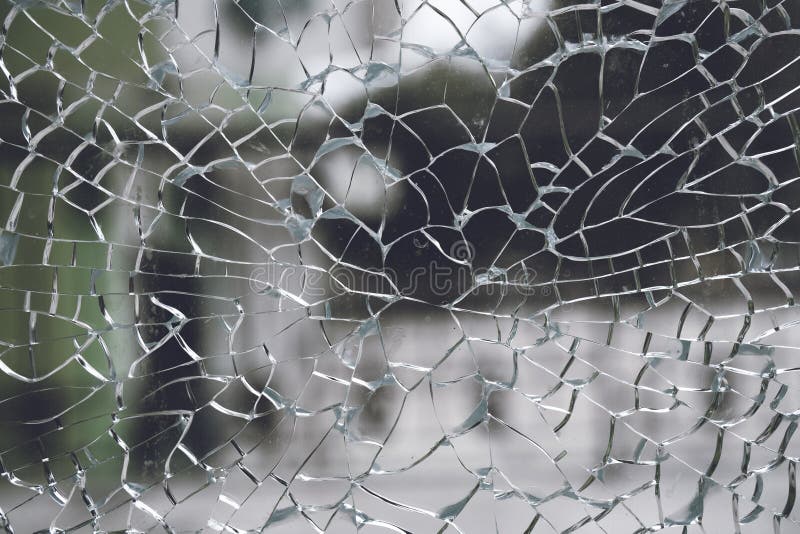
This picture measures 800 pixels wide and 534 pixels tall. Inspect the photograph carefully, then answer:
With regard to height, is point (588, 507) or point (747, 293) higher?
point (747, 293)

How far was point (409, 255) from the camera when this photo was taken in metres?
0.84

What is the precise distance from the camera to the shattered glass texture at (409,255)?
0.83m

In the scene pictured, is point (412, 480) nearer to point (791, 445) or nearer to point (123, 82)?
point (791, 445)

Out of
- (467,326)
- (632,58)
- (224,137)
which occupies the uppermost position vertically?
(632,58)

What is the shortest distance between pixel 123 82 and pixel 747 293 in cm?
84

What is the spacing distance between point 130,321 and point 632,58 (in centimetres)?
73

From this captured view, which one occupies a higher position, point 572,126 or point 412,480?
point 572,126

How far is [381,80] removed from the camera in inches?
32.6

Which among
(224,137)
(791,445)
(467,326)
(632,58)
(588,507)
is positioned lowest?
(588,507)

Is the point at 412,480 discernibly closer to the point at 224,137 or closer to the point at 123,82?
the point at 224,137

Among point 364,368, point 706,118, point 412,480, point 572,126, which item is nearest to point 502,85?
point 572,126

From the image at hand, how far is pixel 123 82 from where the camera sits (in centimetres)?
83

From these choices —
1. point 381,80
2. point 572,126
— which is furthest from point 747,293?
point 381,80

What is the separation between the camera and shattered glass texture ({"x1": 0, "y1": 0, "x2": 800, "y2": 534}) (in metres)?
0.83
